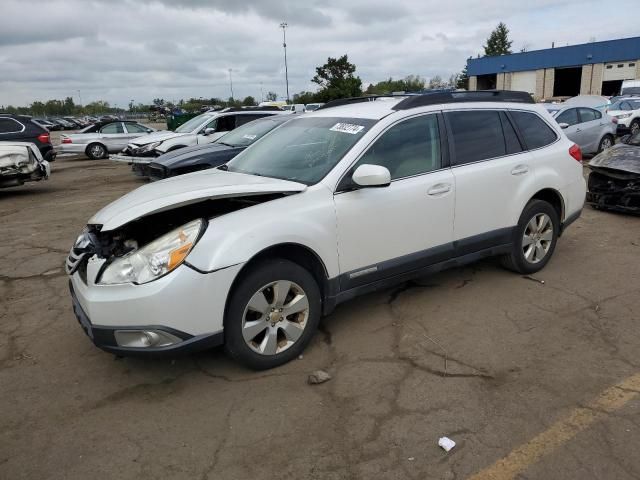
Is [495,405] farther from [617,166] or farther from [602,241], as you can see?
[617,166]

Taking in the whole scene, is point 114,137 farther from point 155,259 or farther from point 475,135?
point 155,259

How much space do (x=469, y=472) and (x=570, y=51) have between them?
54.2 meters

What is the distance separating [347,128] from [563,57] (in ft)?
173

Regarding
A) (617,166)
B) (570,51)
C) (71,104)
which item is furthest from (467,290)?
(71,104)

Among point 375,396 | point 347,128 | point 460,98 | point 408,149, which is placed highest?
point 460,98

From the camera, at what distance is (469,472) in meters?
2.47

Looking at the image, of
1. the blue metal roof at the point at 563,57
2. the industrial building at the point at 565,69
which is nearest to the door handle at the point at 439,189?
the industrial building at the point at 565,69

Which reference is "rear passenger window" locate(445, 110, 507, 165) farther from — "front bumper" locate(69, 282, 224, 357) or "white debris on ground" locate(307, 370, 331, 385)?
"front bumper" locate(69, 282, 224, 357)

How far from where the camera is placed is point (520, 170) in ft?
15.4

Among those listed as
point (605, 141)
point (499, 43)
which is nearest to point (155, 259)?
point (605, 141)

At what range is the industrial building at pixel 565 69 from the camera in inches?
1746

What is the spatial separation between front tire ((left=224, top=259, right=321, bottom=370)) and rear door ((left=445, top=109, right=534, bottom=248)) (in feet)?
5.19

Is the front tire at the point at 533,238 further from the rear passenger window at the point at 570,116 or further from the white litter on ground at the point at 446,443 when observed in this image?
the rear passenger window at the point at 570,116

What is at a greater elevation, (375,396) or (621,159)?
(621,159)
